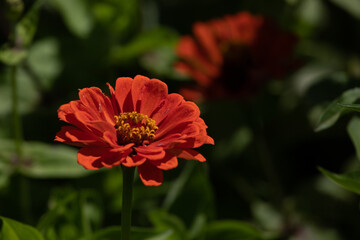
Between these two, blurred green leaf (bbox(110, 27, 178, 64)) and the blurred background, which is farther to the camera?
blurred green leaf (bbox(110, 27, 178, 64))

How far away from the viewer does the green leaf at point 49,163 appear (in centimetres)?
95

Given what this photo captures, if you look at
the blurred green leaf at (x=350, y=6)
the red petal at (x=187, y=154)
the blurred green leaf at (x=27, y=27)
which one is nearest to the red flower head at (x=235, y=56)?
the blurred green leaf at (x=350, y=6)

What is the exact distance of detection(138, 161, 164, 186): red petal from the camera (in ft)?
1.76

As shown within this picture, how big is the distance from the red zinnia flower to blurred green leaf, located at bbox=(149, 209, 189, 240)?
215 mm

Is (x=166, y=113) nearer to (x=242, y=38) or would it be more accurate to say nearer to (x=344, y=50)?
(x=242, y=38)

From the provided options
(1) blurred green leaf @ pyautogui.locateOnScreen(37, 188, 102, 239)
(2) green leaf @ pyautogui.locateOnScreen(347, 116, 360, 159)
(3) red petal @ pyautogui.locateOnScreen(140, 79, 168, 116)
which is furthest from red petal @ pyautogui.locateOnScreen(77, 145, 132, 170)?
(2) green leaf @ pyautogui.locateOnScreen(347, 116, 360, 159)

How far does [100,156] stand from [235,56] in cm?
61

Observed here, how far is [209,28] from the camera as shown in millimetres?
1148

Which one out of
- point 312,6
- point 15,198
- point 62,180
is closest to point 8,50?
point 15,198

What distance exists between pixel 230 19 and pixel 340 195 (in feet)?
1.55

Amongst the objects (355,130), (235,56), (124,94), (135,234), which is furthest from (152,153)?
(235,56)

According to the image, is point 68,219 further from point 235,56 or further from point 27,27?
point 235,56

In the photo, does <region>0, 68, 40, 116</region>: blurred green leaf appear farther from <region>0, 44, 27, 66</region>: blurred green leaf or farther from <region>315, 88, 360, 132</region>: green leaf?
<region>315, 88, 360, 132</region>: green leaf

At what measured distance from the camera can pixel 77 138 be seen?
1.80 ft
